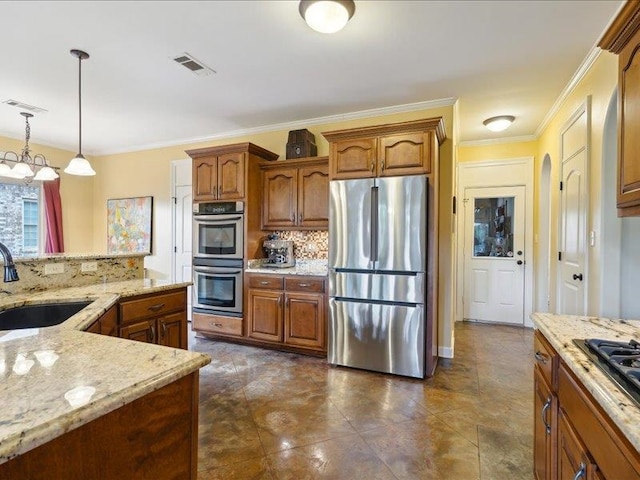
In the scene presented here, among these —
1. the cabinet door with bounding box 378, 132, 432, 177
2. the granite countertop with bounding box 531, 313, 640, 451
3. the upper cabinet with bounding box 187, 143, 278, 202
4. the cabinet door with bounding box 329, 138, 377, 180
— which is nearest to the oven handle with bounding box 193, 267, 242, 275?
the upper cabinet with bounding box 187, 143, 278, 202

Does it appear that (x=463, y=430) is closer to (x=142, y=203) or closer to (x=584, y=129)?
(x=584, y=129)

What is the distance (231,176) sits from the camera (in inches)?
159

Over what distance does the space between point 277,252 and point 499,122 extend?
120 inches

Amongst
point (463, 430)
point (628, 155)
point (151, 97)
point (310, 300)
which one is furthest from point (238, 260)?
point (628, 155)

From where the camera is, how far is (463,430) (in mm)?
2279

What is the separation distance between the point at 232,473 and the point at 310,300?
189cm

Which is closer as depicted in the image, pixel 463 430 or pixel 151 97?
pixel 463 430

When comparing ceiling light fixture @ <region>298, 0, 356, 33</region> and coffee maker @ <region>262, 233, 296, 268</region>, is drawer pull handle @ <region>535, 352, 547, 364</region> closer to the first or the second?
ceiling light fixture @ <region>298, 0, 356, 33</region>

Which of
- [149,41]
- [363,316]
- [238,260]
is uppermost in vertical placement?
[149,41]

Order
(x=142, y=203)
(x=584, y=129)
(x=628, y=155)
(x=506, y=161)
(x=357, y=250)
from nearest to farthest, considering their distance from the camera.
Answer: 1. (x=628, y=155)
2. (x=584, y=129)
3. (x=357, y=250)
4. (x=506, y=161)
5. (x=142, y=203)

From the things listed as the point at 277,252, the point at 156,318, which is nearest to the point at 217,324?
the point at 277,252

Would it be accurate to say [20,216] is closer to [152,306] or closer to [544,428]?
[152,306]

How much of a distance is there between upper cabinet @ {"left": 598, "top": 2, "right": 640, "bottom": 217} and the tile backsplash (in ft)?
9.48

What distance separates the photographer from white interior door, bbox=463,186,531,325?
4.88 m
